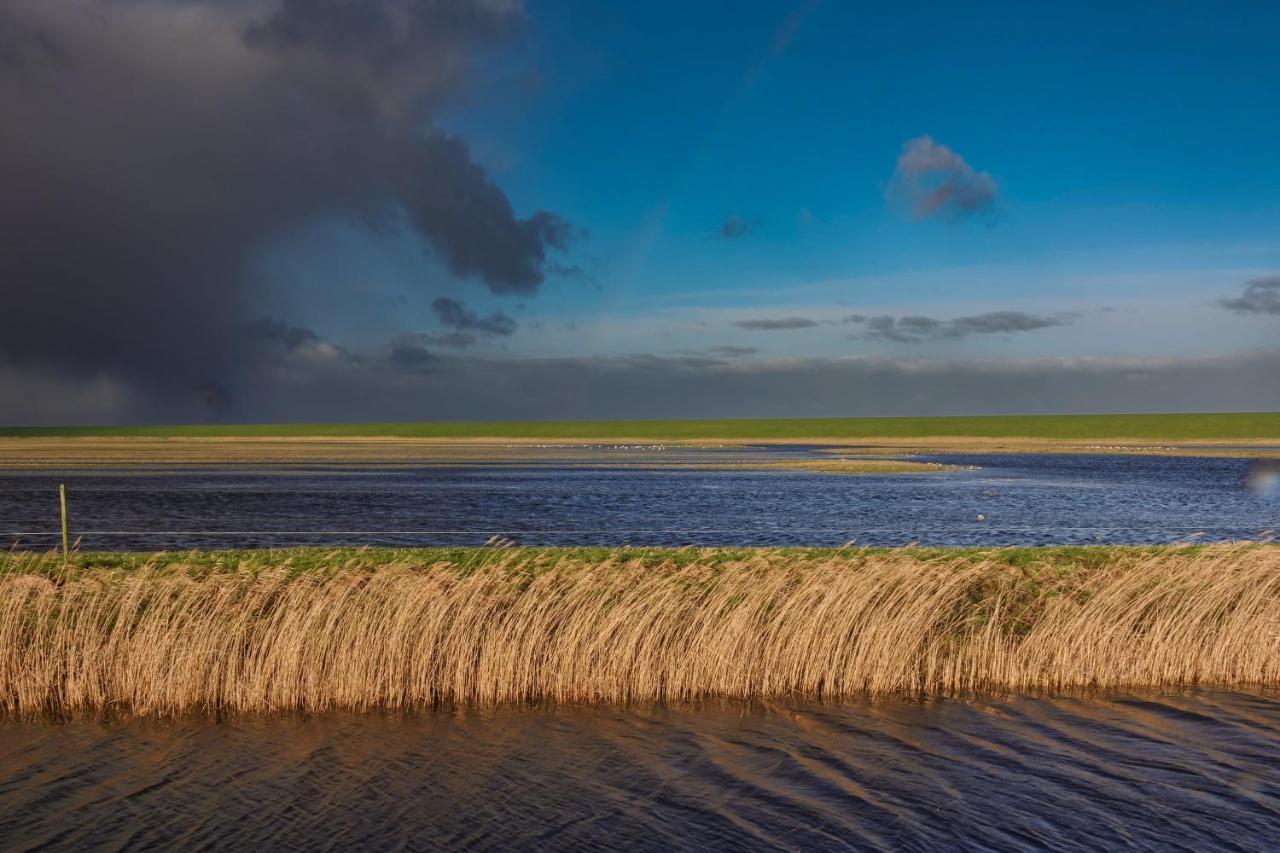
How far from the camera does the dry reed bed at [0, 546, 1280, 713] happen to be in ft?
61.2

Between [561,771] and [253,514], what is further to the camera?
[253,514]

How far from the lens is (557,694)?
63.6 feet

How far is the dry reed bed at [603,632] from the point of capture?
1864 centimetres

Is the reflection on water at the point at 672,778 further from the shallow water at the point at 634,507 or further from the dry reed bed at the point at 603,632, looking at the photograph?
the shallow water at the point at 634,507

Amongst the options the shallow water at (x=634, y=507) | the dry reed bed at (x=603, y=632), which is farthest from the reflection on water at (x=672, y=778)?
the shallow water at (x=634, y=507)

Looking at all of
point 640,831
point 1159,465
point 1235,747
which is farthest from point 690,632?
point 1159,465

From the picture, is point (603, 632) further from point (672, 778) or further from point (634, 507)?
point (634, 507)

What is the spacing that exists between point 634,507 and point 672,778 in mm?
41063

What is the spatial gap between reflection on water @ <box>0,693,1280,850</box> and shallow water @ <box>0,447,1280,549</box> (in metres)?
16.6

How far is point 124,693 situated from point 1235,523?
159 feet

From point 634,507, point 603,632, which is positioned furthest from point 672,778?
point 634,507

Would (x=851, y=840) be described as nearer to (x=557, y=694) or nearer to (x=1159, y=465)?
(x=557, y=694)

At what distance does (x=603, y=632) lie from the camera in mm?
19375

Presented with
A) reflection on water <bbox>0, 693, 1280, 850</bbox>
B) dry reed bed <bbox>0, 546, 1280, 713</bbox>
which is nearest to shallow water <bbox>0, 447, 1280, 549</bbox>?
dry reed bed <bbox>0, 546, 1280, 713</bbox>
